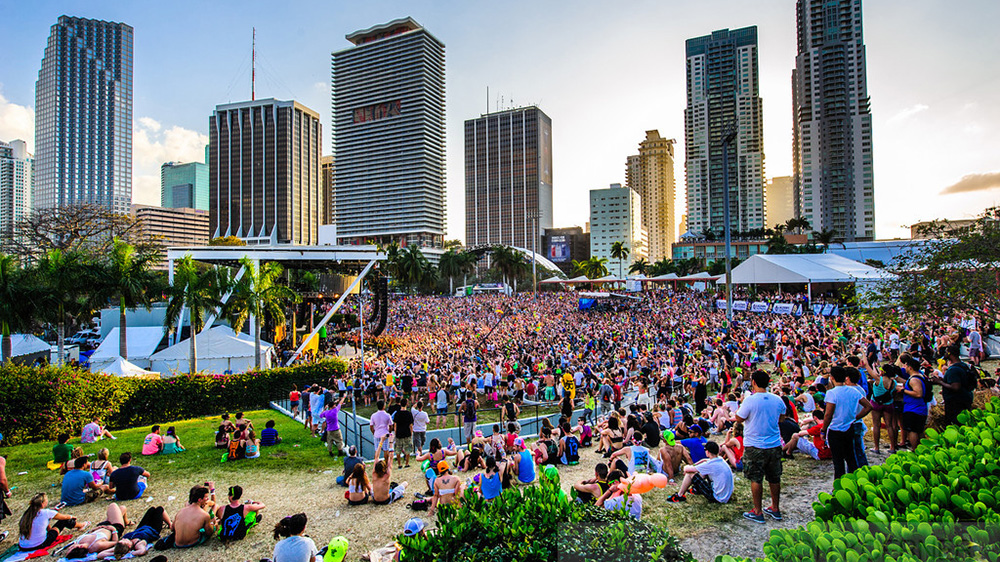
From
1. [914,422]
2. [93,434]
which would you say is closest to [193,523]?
[93,434]

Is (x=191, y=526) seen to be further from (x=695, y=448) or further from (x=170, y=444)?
(x=695, y=448)

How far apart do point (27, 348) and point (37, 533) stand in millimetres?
28896

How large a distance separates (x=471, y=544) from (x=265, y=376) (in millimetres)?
17186

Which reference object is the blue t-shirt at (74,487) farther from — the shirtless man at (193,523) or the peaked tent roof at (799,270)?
the peaked tent roof at (799,270)

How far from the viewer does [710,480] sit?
6180 mm

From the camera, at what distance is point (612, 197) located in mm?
172750

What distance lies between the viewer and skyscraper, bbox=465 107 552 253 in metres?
179

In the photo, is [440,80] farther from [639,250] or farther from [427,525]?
[427,525]

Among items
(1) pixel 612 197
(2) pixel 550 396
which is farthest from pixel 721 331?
(1) pixel 612 197

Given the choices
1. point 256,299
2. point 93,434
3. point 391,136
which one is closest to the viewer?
point 93,434

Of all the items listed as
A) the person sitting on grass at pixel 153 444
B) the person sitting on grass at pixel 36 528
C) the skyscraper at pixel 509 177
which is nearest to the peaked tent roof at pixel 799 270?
the person sitting on grass at pixel 153 444

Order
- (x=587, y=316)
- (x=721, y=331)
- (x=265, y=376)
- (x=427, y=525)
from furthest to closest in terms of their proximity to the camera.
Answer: (x=587, y=316), (x=721, y=331), (x=265, y=376), (x=427, y=525)

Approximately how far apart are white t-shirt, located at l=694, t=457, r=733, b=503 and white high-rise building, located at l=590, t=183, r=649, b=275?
556ft

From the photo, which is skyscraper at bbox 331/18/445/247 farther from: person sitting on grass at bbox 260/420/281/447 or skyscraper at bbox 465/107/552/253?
person sitting on grass at bbox 260/420/281/447
